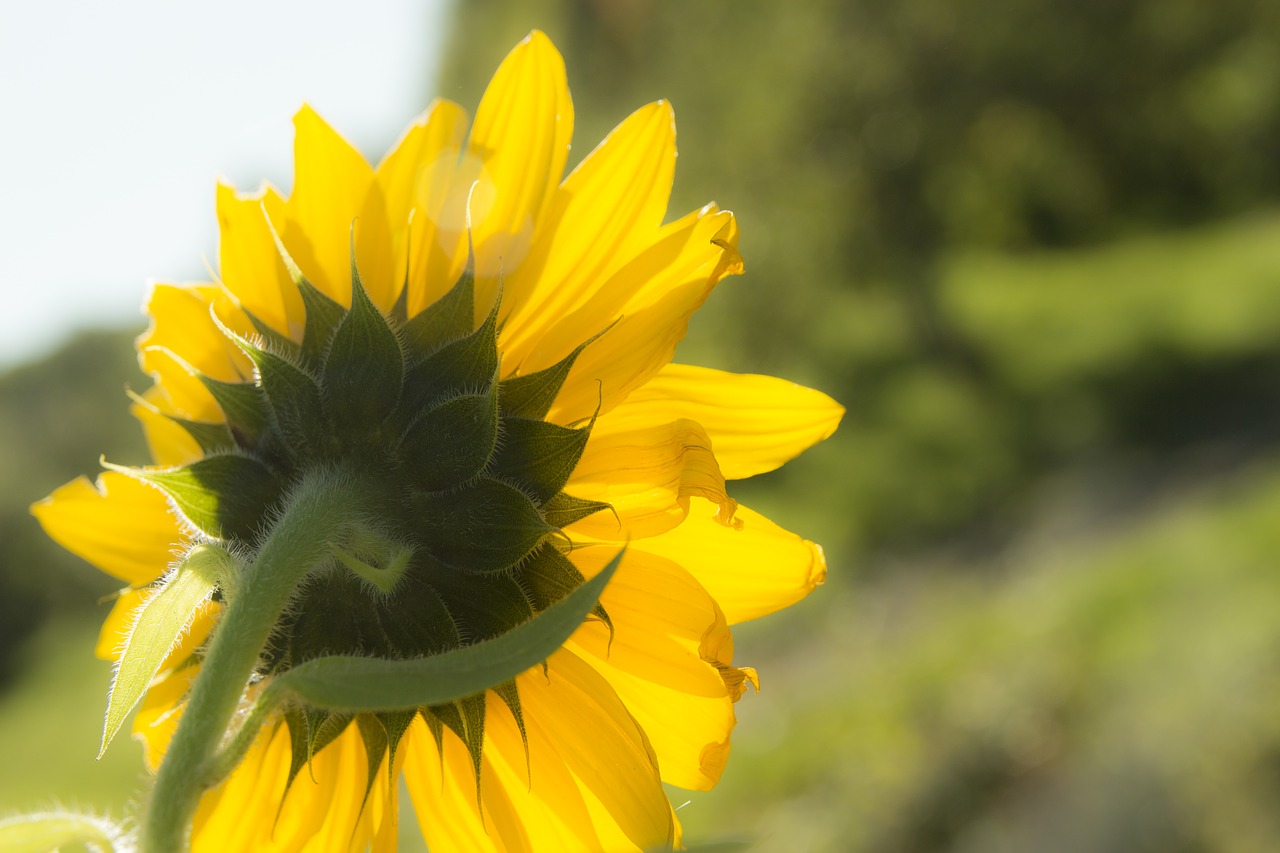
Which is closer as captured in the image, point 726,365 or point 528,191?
point 528,191

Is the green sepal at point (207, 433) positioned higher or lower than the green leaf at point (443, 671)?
higher

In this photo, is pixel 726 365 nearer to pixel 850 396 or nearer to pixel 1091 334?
pixel 850 396

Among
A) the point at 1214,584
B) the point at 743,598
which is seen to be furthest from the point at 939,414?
the point at 743,598

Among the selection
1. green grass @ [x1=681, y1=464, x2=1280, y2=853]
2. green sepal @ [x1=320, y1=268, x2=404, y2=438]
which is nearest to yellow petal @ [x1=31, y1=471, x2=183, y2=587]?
green sepal @ [x1=320, y1=268, x2=404, y2=438]

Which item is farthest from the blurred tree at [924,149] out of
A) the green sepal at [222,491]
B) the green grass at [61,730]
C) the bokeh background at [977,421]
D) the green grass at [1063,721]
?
the green sepal at [222,491]

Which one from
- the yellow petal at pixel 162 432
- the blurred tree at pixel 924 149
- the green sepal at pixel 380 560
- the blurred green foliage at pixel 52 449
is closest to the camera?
the green sepal at pixel 380 560

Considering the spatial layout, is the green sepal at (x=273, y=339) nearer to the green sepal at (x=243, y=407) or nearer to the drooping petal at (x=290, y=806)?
the green sepal at (x=243, y=407)

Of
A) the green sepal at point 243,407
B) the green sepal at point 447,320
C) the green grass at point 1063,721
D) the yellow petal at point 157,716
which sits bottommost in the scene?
the yellow petal at point 157,716
